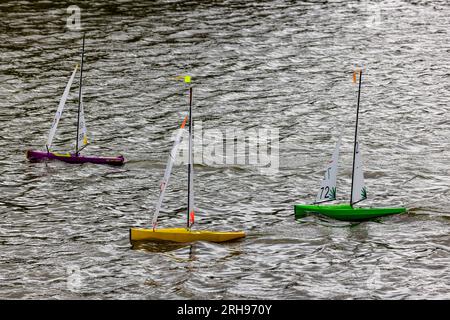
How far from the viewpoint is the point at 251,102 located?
70.6 metres

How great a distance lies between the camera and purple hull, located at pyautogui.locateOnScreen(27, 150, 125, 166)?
5756cm

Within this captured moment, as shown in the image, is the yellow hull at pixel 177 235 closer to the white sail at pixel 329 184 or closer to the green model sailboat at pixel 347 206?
the green model sailboat at pixel 347 206

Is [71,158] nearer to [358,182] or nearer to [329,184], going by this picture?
[329,184]

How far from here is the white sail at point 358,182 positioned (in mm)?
47844

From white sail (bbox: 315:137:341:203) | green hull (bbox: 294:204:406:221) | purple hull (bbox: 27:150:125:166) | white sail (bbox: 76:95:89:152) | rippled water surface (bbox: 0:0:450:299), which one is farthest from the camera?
purple hull (bbox: 27:150:125:166)

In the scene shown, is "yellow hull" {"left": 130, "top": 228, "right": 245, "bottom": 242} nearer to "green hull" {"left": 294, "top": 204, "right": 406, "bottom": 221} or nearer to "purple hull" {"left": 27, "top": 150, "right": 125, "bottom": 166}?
"green hull" {"left": 294, "top": 204, "right": 406, "bottom": 221}

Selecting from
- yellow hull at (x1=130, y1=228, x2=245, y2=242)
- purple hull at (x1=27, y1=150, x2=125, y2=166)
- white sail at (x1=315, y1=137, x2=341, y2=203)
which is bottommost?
yellow hull at (x1=130, y1=228, x2=245, y2=242)

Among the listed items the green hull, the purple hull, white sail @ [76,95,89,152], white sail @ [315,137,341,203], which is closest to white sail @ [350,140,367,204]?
the green hull

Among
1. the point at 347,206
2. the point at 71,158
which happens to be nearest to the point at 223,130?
the point at 71,158

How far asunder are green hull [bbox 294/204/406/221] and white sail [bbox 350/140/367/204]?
64 cm

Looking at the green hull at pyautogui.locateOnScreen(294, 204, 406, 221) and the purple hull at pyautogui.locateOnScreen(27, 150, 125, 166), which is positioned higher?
the purple hull at pyautogui.locateOnScreen(27, 150, 125, 166)

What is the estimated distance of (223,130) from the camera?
64.1 m

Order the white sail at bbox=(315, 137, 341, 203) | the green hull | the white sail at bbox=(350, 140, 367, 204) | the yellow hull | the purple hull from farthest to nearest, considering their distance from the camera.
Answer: the purple hull → the green hull → the white sail at bbox=(350, 140, 367, 204) → the white sail at bbox=(315, 137, 341, 203) → the yellow hull

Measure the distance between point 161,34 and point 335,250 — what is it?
48969mm
